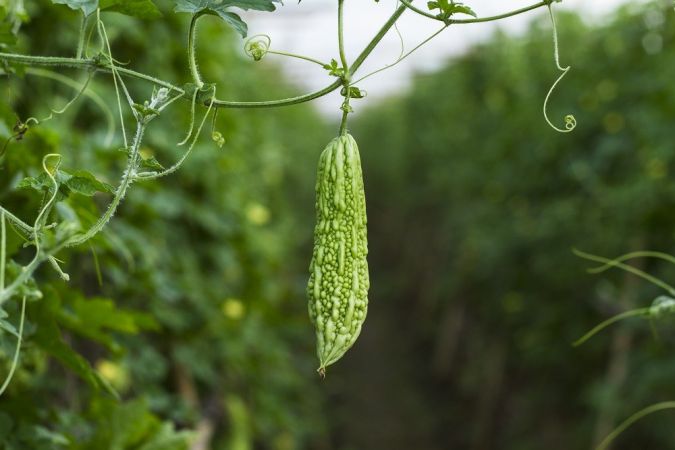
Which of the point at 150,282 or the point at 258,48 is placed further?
the point at 150,282

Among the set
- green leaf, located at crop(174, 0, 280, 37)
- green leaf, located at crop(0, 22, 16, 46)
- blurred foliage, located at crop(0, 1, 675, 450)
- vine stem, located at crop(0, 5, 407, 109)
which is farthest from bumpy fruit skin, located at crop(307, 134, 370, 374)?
green leaf, located at crop(0, 22, 16, 46)

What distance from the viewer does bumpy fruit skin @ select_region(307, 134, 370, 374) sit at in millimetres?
1134

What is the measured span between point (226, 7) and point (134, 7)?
167 millimetres

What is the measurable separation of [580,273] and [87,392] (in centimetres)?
354

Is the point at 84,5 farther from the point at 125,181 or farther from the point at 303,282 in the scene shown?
the point at 303,282

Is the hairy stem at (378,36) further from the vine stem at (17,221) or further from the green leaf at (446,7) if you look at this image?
the vine stem at (17,221)

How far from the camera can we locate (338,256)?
1.15m

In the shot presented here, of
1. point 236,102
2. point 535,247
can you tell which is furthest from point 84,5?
point 535,247

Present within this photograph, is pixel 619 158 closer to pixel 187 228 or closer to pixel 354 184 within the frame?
pixel 187 228

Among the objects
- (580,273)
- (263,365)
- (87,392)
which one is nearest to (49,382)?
(87,392)

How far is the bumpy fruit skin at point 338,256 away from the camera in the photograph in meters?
1.13

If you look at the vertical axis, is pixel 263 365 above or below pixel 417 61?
below

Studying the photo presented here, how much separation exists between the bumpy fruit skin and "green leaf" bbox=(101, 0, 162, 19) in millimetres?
346

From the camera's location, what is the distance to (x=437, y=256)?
13.4m
